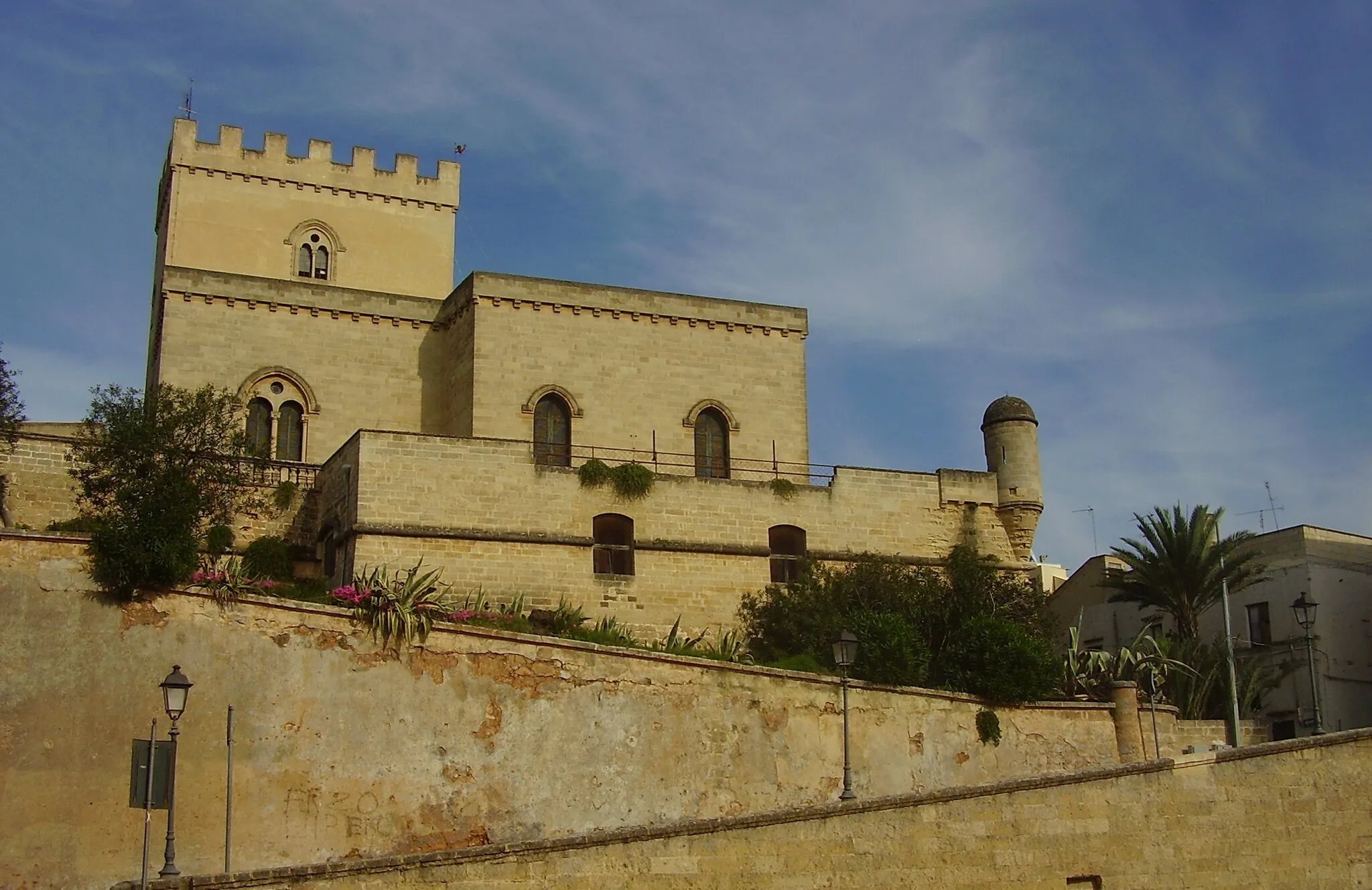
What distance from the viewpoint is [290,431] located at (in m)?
33.4

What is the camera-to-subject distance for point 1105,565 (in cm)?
3925

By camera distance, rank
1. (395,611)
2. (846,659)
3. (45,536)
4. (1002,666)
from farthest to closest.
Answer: (1002,666) → (395,611) → (846,659) → (45,536)

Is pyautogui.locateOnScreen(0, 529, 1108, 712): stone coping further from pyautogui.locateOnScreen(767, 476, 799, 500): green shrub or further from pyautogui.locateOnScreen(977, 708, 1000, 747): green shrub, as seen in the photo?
pyautogui.locateOnScreen(767, 476, 799, 500): green shrub

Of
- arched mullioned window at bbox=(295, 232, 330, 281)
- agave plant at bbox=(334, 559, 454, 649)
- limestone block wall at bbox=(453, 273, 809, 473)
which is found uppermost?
arched mullioned window at bbox=(295, 232, 330, 281)

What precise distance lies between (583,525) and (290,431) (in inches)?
290

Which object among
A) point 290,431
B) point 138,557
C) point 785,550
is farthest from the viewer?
point 290,431

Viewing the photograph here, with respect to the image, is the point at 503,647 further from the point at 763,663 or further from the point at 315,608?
the point at 763,663

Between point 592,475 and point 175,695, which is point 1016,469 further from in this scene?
point 175,695

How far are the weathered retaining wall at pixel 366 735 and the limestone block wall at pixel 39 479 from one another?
21.3 feet

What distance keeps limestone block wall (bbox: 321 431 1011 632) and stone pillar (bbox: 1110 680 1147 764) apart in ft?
20.5

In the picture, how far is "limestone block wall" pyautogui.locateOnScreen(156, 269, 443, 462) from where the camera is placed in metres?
32.9

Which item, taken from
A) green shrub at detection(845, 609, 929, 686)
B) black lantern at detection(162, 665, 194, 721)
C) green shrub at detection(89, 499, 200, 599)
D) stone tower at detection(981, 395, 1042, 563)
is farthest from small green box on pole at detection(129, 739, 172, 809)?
stone tower at detection(981, 395, 1042, 563)

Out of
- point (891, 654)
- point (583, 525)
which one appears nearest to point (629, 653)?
point (891, 654)

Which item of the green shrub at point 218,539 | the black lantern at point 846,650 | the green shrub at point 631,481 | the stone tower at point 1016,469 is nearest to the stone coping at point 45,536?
the green shrub at point 218,539
